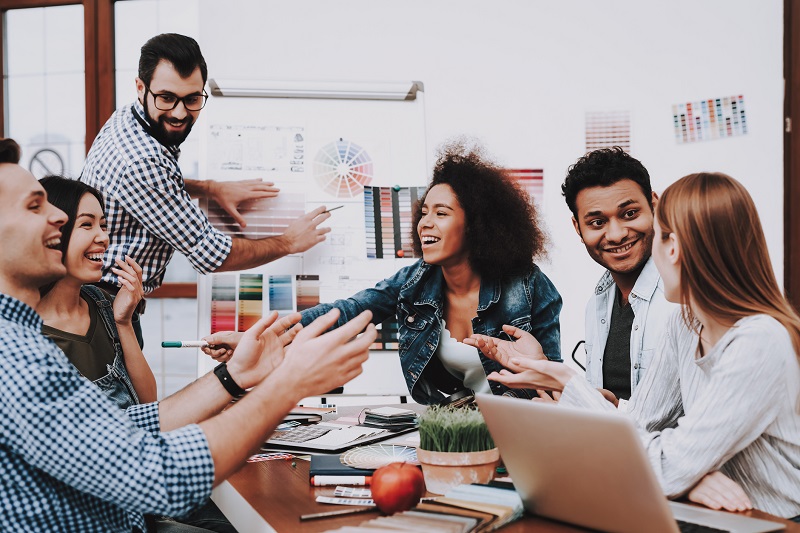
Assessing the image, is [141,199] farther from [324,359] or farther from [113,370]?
[324,359]

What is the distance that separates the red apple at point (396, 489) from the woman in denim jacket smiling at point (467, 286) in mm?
1219

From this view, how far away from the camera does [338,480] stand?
1260 mm

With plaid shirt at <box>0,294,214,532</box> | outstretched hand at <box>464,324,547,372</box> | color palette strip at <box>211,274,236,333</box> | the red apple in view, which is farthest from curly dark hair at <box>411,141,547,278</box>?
plaid shirt at <box>0,294,214,532</box>

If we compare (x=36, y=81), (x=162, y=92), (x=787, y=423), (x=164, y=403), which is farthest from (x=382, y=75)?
(x=787, y=423)

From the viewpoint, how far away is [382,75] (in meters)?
3.51

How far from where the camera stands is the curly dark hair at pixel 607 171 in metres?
2.02

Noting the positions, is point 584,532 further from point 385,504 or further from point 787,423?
point 787,423

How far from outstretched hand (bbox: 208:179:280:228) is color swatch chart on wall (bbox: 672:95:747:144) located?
1979 millimetres

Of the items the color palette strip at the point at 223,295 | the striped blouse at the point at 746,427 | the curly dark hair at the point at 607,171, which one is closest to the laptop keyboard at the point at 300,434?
the striped blouse at the point at 746,427

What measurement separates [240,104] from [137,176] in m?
0.70

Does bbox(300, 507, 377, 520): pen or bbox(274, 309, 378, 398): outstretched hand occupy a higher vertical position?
bbox(274, 309, 378, 398): outstretched hand

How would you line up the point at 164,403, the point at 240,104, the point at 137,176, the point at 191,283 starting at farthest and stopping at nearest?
1. the point at 191,283
2. the point at 240,104
3. the point at 137,176
4. the point at 164,403

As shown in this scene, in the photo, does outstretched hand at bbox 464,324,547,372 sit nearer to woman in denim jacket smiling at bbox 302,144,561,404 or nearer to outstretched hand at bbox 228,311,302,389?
woman in denim jacket smiling at bbox 302,144,561,404

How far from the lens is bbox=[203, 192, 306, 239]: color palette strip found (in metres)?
2.84
